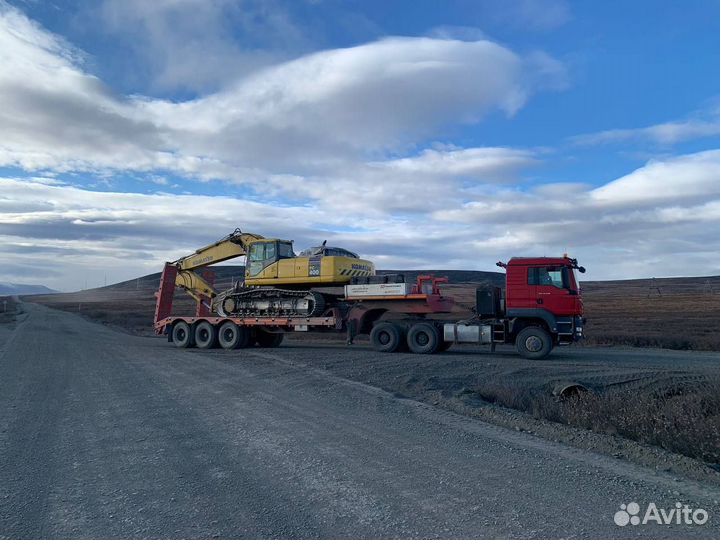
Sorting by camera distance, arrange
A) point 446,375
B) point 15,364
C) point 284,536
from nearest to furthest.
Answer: point 284,536
point 446,375
point 15,364

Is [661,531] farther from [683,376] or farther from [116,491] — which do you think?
[683,376]

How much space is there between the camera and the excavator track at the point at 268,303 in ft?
71.9

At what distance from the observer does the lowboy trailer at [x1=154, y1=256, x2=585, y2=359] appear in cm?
1931

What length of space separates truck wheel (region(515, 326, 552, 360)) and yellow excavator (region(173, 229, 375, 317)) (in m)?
6.36

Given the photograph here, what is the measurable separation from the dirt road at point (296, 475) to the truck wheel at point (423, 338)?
946 centimetres

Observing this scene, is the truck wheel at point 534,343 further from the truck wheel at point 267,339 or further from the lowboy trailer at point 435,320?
the truck wheel at point 267,339

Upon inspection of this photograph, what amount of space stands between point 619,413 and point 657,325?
95.2ft

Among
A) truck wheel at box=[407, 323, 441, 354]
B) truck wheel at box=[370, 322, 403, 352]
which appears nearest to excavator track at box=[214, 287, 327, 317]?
truck wheel at box=[370, 322, 403, 352]

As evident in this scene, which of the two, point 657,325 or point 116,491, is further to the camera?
point 657,325

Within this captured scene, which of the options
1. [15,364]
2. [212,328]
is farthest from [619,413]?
[212,328]

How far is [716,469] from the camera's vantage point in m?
6.89

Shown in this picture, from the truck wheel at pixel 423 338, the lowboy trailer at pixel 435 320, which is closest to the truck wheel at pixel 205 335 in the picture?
the lowboy trailer at pixel 435 320

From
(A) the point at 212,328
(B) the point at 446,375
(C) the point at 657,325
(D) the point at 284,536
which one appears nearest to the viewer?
(D) the point at 284,536

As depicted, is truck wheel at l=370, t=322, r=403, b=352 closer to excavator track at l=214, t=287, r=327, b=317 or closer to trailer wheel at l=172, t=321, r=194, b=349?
excavator track at l=214, t=287, r=327, b=317
